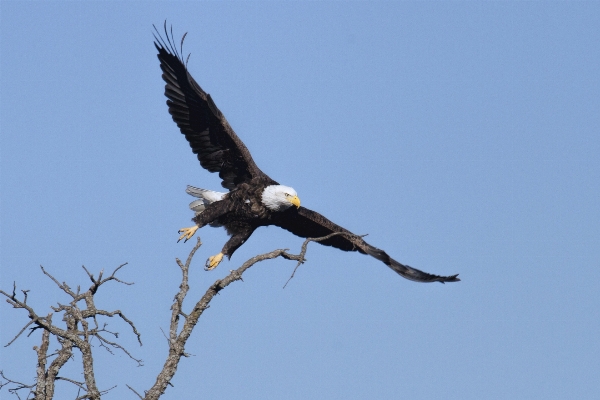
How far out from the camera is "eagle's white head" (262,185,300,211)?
771cm

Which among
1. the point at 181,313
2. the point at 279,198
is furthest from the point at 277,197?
the point at 181,313

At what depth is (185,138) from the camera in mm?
8102

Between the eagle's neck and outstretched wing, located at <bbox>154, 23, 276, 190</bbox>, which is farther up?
outstretched wing, located at <bbox>154, 23, 276, 190</bbox>

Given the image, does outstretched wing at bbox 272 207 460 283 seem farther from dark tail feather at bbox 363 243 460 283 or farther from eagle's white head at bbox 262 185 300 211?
eagle's white head at bbox 262 185 300 211

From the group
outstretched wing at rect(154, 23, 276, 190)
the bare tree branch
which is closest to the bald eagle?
outstretched wing at rect(154, 23, 276, 190)

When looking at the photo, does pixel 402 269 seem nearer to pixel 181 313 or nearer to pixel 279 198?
pixel 279 198

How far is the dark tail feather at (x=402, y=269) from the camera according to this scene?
27.1ft

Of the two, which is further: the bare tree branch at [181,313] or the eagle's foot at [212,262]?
the eagle's foot at [212,262]

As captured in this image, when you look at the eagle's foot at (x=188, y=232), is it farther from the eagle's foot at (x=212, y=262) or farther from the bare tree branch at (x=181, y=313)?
the bare tree branch at (x=181, y=313)

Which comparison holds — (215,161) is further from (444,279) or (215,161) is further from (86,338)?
(86,338)

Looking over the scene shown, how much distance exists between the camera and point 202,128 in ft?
26.5

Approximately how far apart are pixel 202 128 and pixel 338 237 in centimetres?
187

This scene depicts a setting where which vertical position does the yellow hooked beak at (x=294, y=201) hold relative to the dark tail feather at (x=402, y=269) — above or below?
above

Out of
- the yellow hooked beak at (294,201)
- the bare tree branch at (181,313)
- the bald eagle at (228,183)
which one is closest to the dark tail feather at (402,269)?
the bald eagle at (228,183)
